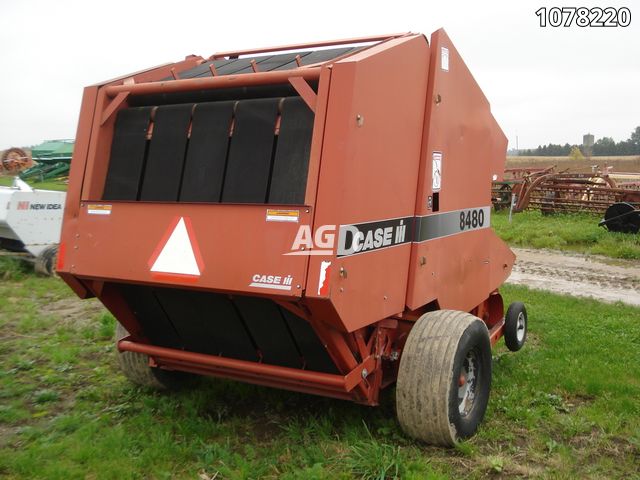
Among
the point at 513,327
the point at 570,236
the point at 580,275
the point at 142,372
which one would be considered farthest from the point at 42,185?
the point at 513,327

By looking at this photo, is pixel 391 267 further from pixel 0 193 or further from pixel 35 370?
pixel 0 193

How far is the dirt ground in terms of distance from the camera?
953 cm

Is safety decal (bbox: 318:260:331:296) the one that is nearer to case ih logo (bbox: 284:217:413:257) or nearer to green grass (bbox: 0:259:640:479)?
case ih logo (bbox: 284:217:413:257)

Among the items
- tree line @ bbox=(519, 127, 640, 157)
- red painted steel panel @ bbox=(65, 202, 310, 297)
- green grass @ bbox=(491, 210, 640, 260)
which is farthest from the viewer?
tree line @ bbox=(519, 127, 640, 157)

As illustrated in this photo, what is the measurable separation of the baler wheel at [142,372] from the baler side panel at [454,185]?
6.23 ft

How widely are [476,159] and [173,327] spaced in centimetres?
256

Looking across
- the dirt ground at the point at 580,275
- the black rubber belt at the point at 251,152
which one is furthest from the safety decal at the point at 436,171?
the dirt ground at the point at 580,275

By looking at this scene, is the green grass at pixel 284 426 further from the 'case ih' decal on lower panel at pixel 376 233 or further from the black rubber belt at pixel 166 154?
the black rubber belt at pixel 166 154

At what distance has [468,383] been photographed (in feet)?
13.0

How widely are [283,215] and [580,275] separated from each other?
363 inches

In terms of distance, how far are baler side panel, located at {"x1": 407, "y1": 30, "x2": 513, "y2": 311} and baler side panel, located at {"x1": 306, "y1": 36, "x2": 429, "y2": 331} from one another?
3.6 inches

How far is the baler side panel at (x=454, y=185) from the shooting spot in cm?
382

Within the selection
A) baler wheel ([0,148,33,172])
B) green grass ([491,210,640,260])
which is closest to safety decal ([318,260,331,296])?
green grass ([491,210,640,260])

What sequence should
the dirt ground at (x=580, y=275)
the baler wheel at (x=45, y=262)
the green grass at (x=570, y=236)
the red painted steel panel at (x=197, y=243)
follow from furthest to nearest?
the green grass at (x=570, y=236) → the dirt ground at (x=580, y=275) → the baler wheel at (x=45, y=262) → the red painted steel panel at (x=197, y=243)
